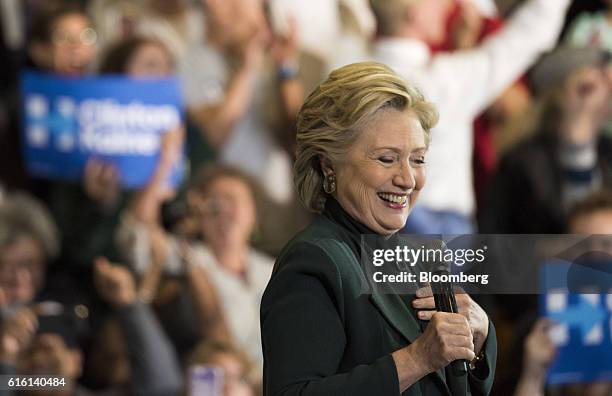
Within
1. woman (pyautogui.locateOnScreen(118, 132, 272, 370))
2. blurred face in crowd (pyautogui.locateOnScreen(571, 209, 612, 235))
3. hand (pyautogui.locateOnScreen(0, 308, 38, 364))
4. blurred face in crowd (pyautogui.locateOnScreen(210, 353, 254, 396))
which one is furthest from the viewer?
woman (pyautogui.locateOnScreen(118, 132, 272, 370))

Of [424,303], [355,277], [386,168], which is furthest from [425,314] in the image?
[386,168]

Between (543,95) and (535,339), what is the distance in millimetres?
2851

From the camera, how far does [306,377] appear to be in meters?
1.68

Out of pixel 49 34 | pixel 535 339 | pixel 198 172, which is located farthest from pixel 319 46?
pixel 535 339

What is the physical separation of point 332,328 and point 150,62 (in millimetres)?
3461

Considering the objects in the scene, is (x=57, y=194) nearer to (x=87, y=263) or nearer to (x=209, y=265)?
(x=87, y=263)

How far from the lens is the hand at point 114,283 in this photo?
4938 mm

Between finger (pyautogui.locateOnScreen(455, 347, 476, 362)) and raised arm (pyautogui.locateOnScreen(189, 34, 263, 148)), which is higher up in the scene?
raised arm (pyautogui.locateOnScreen(189, 34, 263, 148))

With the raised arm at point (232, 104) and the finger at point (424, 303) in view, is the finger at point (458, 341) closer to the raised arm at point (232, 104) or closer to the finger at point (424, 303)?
the finger at point (424, 303)

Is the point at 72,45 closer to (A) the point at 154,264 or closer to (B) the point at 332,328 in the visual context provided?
(A) the point at 154,264

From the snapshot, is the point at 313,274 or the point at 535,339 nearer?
the point at 313,274

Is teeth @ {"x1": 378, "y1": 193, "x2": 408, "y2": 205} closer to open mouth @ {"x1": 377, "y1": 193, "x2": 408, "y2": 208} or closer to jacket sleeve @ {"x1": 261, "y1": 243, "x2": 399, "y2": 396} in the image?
open mouth @ {"x1": 377, "y1": 193, "x2": 408, "y2": 208}

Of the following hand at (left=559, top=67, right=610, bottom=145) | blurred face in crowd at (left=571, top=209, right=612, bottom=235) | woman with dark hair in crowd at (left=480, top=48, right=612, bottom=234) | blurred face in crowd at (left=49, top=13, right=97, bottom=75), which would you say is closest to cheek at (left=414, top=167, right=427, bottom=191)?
blurred face in crowd at (left=571, top=209, right=612, bottom=235)

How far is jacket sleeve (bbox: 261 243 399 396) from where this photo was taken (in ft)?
5.46
